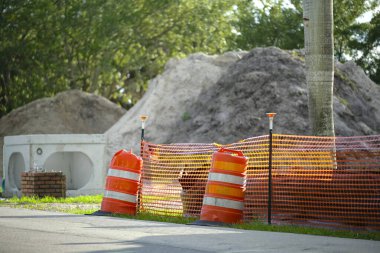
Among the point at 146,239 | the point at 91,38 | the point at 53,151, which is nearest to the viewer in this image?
the point at 146,239

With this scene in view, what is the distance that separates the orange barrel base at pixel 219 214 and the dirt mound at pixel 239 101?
54.6 ft

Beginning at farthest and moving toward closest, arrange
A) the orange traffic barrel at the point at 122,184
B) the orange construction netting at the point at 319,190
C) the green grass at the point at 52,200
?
1. the green grass at the point at 52,200
2. the orange traffic barrel at the point at 122,184
3. the orange construction netting at the point at 319,190

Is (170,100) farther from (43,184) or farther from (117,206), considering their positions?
(117,206)

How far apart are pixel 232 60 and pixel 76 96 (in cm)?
972

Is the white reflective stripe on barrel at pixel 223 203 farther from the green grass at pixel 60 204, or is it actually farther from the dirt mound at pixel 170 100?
the dirt mound at pixel 170 100

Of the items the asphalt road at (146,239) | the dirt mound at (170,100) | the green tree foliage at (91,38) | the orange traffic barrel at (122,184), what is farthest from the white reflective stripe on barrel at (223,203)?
the green tree foliage at (91,38)

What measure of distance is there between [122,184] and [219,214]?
2.66 metres

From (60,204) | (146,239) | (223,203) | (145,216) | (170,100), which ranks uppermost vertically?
(170,100)

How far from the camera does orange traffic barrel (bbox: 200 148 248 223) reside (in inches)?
581

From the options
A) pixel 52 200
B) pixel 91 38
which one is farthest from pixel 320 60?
pixel 91 38

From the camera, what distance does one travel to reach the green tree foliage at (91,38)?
49.4 metres

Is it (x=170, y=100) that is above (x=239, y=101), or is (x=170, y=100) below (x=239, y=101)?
above

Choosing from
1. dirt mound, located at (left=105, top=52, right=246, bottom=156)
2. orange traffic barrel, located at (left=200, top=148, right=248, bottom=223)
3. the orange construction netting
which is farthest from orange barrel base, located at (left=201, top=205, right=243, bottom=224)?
dirt mound, located at (left=105, top=52, right=246, bottom=156)

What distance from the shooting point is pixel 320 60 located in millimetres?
18469
